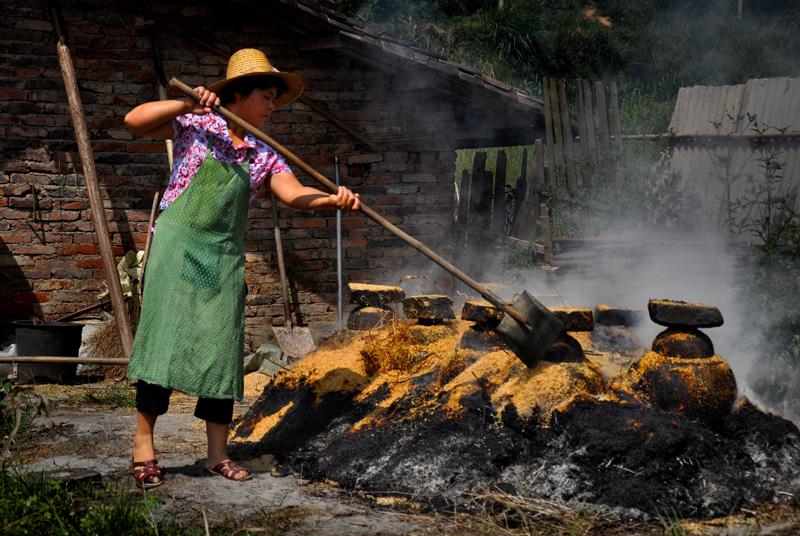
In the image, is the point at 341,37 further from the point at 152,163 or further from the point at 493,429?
the point at 493,429

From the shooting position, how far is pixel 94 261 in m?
7.88

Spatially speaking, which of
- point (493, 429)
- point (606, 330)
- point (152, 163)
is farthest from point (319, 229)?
point (493, 429)

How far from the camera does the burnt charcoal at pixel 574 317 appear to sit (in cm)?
492

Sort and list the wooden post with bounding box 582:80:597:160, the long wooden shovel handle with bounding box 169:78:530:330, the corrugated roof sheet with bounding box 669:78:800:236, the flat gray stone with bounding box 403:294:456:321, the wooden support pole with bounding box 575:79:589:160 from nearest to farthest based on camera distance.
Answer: the long wooden shovel handle with bounding box 169:78:530:330 → the flat gray stone with bounding box 403:294:456:321 → the corrugated roof sheet with bounding box 669:78:800:236 → the wooden support pole with bounding box 575:79:589:160 → the wooden post with bounding box 582:80:597:160

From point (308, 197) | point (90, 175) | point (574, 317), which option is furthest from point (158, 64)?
point (574, 317)

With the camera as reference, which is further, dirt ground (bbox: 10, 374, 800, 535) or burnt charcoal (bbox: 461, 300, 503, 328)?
burnt charcoal (bbox: 461, 300, 503, 328)

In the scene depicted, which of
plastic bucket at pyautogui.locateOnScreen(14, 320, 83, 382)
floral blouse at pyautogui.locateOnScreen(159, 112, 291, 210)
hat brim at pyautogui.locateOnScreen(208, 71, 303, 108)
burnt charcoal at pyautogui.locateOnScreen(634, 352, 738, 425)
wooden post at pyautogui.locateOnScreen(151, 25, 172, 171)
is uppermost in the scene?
wooden post at pyautogui.locateOnScreen(151, 25, 172, 171)

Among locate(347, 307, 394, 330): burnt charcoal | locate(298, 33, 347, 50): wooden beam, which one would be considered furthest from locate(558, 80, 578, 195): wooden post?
locate(347, 307, 394, 330): burnt charcoal

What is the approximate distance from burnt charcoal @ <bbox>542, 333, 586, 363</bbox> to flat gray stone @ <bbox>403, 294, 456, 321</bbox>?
0.86 meters

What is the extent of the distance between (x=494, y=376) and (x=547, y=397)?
0.35m

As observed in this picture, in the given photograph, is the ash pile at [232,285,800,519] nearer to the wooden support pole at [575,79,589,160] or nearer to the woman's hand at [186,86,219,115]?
the woman's hand at [186,86,219,115]

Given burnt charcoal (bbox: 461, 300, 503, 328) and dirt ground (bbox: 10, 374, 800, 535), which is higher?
burnt charcoal (bbox: 461, 300, 503, 328)

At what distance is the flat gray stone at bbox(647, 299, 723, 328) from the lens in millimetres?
4418

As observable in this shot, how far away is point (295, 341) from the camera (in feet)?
25.5
